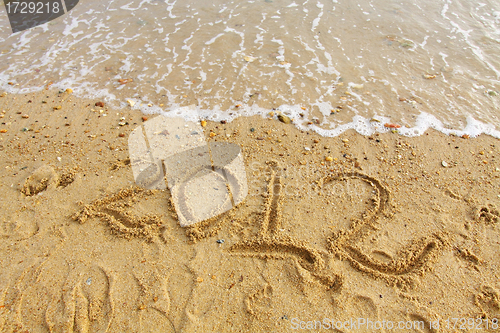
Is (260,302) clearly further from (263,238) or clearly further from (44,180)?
(44,180)

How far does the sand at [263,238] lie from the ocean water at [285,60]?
0.59m

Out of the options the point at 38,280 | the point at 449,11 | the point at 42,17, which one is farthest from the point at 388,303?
the point at 42,17

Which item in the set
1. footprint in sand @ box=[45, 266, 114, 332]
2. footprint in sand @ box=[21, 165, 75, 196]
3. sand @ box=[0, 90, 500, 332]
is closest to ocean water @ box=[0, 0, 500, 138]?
sand @ box=[0, 90, 500, 332]

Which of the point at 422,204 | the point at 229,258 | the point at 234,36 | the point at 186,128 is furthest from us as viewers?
the point at 234,36

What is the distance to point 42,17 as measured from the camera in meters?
6.75

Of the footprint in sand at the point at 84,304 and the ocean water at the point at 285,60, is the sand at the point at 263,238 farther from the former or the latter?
the ocean water at the point at 285,60

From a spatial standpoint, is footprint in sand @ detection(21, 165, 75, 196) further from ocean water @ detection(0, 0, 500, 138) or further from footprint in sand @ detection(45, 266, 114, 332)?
ocean water @ detection(0, 0, 500, 138)

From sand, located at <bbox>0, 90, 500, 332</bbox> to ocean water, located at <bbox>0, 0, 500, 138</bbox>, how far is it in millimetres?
585

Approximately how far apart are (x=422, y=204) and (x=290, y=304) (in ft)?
6.34

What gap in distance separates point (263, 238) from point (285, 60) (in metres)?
3.76

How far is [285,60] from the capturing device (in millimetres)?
5465

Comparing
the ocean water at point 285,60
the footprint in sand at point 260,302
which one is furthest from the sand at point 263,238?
the ocean water at point 285,60

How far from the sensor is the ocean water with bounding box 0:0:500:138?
14.7 feet

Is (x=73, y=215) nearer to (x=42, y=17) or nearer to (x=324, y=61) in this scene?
(x=324, y=61)
